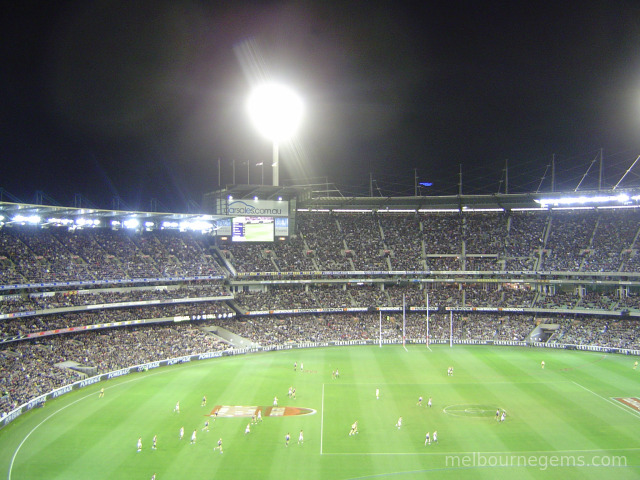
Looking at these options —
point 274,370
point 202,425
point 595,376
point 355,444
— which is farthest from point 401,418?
point 595,376

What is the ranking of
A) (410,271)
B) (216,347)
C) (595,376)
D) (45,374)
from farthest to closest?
(410,271) → (216,347) → (595,376) → (45,374)

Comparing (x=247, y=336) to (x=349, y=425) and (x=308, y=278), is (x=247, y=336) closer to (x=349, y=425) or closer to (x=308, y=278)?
(x=308, y=278)

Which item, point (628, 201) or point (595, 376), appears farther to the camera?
point (628, 201)

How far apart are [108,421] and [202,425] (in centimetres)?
681

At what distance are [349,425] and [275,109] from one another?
43.8 m

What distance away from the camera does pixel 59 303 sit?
49.9m

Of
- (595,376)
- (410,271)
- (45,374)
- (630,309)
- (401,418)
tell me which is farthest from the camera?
(410,271)

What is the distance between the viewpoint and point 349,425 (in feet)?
111

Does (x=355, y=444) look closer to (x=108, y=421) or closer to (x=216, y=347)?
(x=108, y=421)

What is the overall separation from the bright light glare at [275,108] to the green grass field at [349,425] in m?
31.8

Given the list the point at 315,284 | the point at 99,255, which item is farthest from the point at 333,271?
the point at 99,255

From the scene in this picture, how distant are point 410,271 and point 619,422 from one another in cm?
4038

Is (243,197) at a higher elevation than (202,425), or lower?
higher

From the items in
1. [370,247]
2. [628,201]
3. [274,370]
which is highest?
[628,201]
